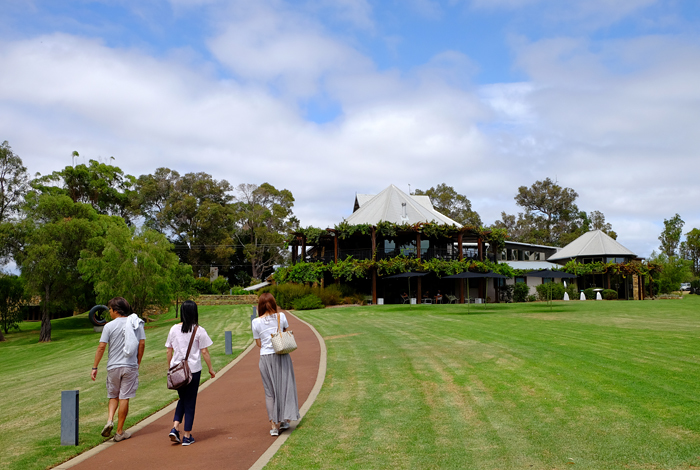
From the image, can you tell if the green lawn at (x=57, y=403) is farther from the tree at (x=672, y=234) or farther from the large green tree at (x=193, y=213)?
the tree at (x=672, y=234)

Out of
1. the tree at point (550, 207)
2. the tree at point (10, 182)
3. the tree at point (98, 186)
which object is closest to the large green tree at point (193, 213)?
the tree at point (98, 186)

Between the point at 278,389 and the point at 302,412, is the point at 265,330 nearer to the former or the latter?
the point at 278,389

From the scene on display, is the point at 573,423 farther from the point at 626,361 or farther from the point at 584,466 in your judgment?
the point at 626,361

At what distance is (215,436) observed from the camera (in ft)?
25.3

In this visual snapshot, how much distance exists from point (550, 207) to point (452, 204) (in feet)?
53.8

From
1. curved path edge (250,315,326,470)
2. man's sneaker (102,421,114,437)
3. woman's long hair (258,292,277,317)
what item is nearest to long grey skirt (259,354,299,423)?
curved path edge (250,315,326,470)

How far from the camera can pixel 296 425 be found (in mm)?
7840

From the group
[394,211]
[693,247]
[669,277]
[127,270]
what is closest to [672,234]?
[693,247]

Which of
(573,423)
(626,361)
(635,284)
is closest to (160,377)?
(573,423)

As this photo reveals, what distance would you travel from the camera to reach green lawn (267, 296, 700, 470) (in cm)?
625

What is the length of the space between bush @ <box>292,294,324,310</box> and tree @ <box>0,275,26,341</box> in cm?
1792

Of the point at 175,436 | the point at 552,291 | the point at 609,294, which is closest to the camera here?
the point at 175,436

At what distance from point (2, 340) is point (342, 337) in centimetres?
2785

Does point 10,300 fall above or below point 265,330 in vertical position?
below
